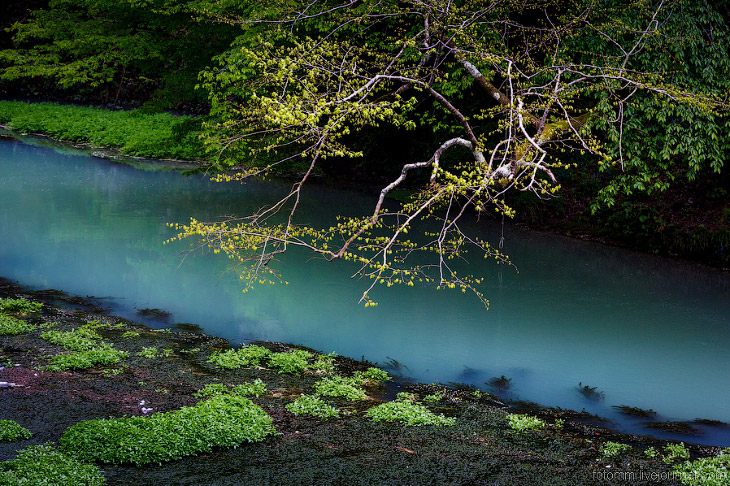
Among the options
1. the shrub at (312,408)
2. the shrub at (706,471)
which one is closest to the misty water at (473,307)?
the shrub at (706,471)

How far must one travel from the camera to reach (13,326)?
22.6ft

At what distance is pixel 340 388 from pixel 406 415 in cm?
85

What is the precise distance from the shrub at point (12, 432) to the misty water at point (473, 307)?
4104 millimetres

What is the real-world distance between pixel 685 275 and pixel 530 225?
4201 millimetres

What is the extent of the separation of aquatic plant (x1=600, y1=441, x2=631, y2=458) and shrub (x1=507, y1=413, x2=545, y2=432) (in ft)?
1.87

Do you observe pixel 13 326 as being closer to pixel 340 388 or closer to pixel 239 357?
pixel 239 357

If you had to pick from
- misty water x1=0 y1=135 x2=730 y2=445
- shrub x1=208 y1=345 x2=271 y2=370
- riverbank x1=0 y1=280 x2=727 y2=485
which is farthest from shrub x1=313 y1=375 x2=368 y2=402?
misty water x1=0 y1=135 x2=730 y2=445

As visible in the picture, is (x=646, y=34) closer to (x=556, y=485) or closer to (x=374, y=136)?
(x=556, y=485)

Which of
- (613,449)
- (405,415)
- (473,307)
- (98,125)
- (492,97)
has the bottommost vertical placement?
(405,415)

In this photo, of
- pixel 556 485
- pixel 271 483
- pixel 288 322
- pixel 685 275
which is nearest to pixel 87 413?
pixel 271 483

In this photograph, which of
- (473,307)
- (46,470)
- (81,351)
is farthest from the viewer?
(473,307)

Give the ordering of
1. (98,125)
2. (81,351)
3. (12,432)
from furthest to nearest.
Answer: (98,125) → (81,351) → (12,432)

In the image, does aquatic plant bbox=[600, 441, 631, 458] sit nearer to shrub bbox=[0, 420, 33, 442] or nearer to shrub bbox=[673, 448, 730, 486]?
shrub bbox=[673, 448, 730, 486]

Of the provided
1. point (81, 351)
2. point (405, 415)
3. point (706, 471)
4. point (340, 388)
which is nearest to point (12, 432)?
point (81, 351)
